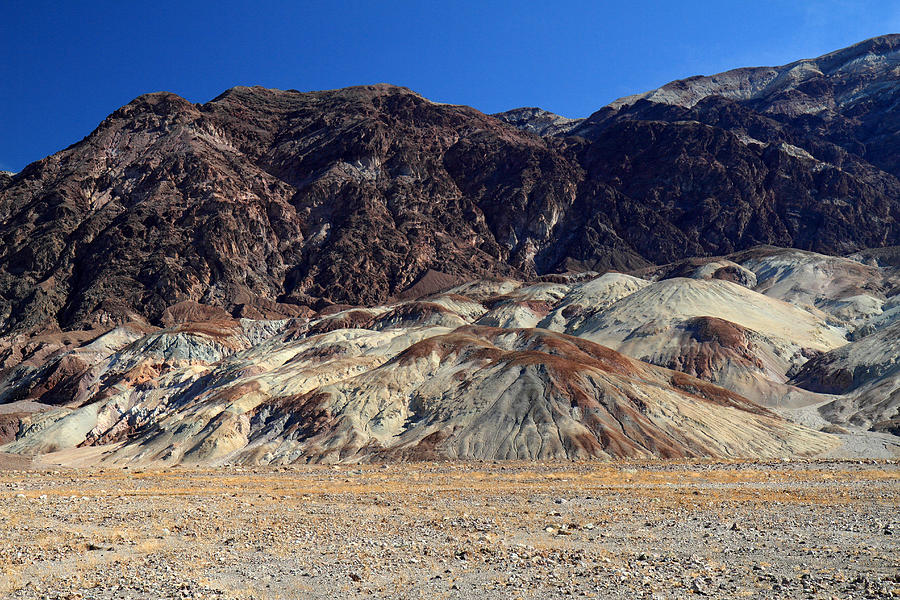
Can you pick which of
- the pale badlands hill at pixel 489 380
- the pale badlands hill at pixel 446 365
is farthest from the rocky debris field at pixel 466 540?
the pale badlands hill at pixel 446 365

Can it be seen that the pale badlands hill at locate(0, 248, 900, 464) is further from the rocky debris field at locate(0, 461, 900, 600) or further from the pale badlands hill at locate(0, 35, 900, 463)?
the rocky debris field at locate(0, 461, 900, 600)

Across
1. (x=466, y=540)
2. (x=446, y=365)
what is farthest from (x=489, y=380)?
(x=466, y=540)

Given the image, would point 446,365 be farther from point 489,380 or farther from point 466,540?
point 466,540

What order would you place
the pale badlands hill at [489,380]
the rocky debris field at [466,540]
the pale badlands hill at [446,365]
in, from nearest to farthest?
the rocky debris field at [466,540] < the pale badlands hill at [489,380] < the pale badlands hill at [446,365]

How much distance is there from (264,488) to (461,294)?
140524mm

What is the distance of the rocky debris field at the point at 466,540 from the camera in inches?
733

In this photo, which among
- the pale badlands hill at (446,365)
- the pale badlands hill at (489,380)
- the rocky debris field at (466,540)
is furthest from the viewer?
the pale badlands hill at (446,365)

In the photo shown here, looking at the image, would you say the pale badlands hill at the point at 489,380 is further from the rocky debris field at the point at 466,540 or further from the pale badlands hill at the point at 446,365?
the rocky debris field at the point at 466,540

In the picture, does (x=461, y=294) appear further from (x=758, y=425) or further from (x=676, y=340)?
(x=758, y=425)

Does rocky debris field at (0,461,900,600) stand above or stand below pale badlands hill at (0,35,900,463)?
below

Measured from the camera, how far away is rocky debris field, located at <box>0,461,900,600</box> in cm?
1862

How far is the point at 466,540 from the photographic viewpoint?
2486 centimetres

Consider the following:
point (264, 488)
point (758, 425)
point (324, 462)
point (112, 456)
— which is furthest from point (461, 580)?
point (112, 456)

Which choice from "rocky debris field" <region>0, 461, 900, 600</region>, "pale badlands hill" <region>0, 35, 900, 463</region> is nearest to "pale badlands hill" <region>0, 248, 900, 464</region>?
"pale badlands hill" <region>0, 35, 900, 463</region>
